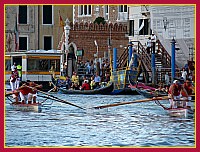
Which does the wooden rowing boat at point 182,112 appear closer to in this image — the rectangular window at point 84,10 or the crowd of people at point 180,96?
the crowd of people at point 180,96

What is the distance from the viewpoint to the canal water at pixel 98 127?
25.2ft

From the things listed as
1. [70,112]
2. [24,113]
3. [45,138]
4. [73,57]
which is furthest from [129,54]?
[45,138]

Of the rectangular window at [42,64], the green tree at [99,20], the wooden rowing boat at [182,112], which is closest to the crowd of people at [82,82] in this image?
the rectangular window at [42,64]

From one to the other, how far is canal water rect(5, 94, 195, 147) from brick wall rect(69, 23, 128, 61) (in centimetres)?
623

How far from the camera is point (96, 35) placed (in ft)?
60.0

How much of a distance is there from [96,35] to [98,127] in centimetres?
933

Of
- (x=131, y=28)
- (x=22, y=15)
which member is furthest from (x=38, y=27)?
(x=131, y=28)

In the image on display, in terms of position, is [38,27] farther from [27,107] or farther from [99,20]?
[27,107]

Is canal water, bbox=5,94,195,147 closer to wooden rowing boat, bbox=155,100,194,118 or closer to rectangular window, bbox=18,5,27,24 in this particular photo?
wooden rowing boat, bbox=155,100,194,118

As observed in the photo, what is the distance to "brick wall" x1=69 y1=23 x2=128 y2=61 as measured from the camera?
18.1m

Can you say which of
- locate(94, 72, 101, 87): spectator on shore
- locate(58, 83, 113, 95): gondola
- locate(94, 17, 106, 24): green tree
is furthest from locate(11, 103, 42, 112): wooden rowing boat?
locate(94, 17, 106, 24): green tree

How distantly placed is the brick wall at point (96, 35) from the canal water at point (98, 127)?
6.23m

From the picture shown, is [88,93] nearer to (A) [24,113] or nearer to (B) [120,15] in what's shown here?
(B) [120,15]

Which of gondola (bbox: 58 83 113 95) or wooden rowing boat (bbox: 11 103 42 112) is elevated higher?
gondola (bbox: 58 83 113 95)
